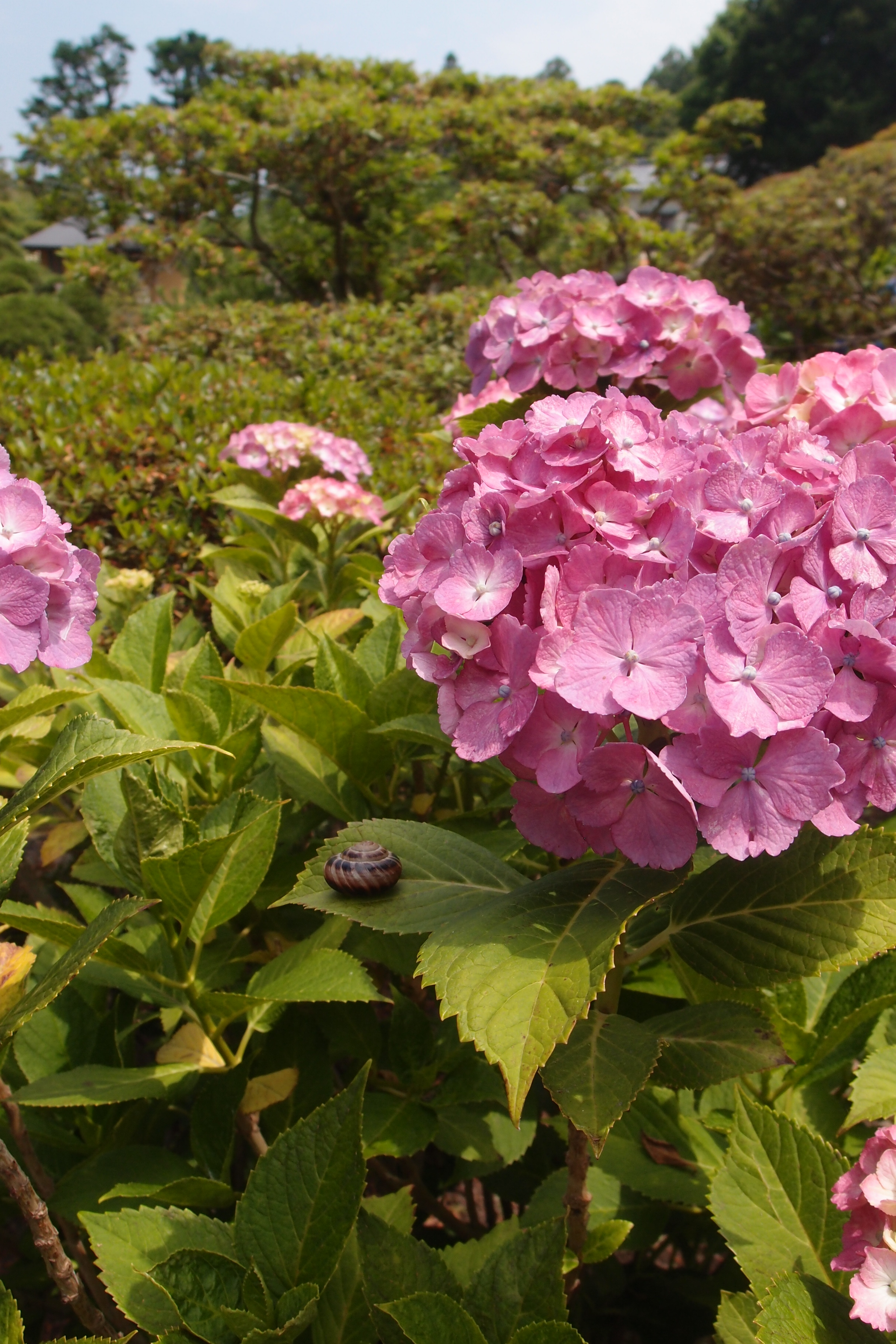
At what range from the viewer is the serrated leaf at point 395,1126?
1380mm

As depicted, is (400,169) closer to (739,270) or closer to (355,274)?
(355,274)

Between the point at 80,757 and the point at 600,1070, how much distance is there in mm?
689

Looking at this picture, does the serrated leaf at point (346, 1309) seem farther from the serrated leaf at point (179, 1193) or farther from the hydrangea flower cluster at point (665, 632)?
the hydrangea flower cluster at point (665, 632)

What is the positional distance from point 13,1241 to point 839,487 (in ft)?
7.64

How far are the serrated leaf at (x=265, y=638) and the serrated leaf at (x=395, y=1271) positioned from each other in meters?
1.03

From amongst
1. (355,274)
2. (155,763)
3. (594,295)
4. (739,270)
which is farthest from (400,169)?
(155,763)

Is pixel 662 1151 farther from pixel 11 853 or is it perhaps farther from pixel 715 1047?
pixel 11 853

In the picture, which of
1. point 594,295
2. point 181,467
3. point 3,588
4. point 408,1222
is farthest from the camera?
point 181,467

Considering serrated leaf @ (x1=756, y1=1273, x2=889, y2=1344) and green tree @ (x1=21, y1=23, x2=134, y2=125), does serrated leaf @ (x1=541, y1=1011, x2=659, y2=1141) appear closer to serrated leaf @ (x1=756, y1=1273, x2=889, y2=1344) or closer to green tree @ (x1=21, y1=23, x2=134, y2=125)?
serrated leaf @ (x1=756, y1=1273, x2=889, y2=1344)

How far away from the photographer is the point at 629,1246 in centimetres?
145

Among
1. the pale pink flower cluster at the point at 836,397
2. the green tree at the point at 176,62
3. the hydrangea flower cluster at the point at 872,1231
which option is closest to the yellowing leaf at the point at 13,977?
the hydrangea flower cluster at the point at 872,1231

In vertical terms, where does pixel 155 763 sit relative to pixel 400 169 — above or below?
below

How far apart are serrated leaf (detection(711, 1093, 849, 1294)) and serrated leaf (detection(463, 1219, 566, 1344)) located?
0.76 ft

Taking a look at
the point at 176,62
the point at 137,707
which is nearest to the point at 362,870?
the point at 137,707
